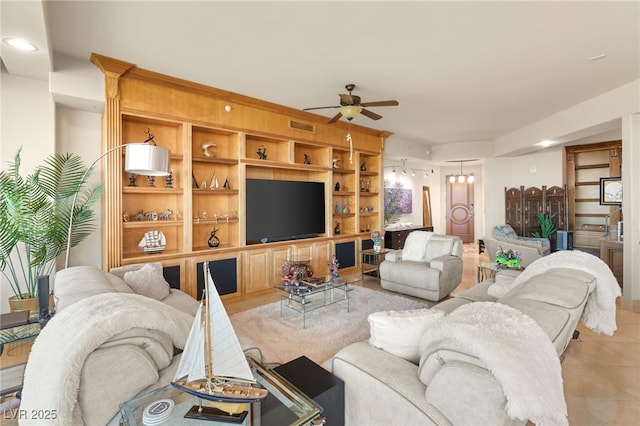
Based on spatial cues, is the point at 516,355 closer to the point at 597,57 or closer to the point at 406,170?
the point at 597,57

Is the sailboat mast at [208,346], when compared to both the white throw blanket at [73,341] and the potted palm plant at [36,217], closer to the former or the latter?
the white throw blanket at [73,341]

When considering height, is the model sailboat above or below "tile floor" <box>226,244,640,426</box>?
above

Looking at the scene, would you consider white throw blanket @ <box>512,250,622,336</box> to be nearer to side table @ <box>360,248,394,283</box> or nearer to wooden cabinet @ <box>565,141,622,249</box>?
side table @ <box>360,248,394,283</box>

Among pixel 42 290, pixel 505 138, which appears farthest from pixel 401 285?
pixel 505 138

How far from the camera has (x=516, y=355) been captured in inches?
41.1

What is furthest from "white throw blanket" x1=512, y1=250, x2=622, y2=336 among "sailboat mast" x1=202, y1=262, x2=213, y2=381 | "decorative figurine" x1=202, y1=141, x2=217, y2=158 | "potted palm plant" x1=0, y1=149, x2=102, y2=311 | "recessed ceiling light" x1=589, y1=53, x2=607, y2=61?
"potted palm plant" x1=0, y1=149, x2=102, y2=311

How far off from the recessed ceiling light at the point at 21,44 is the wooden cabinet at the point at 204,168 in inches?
26.0

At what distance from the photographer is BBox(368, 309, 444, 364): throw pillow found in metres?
1.55

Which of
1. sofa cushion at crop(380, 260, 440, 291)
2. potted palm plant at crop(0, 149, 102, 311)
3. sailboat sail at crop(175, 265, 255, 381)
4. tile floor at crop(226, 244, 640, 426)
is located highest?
potted palm plant at crop(0, 149, 102, 311)

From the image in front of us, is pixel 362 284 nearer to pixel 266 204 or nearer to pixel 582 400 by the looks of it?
pixel 266 204

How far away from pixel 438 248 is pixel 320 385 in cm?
353

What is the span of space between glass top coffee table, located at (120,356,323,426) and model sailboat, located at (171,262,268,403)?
12 centimetres

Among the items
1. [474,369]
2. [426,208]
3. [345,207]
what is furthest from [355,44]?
[426,208]

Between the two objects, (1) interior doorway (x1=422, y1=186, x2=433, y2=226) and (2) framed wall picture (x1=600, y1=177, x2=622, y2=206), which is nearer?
(2) framed wall picture (x1=600, y1=177, x2=622, y2=206)
